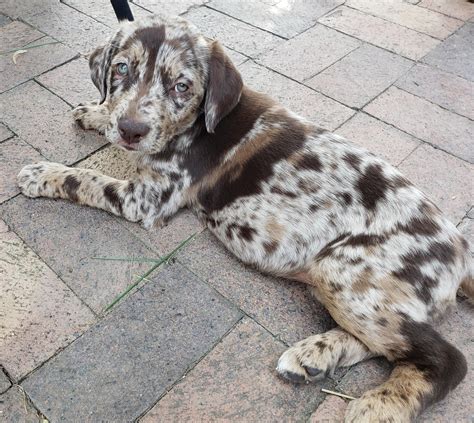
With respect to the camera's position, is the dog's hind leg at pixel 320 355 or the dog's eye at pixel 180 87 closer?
the dog's hind leg at pixel 320 355

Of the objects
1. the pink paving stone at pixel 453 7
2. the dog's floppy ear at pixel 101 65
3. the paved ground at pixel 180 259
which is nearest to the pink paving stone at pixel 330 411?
the paved ground at pixel 180 259

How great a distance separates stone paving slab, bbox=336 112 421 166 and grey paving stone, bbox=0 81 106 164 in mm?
2137

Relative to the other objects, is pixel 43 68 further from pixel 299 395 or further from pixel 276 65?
pixel 299 395

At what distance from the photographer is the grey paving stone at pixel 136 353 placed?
2.59 meters

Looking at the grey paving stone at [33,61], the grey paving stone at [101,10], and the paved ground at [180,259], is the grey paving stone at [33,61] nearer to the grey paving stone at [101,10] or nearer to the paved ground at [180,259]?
the paved ground at [180,259]

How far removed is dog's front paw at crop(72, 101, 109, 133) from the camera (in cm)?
408

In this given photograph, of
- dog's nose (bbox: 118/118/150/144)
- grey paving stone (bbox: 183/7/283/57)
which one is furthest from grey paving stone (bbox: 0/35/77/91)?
dog's nose (bbox: 118/118/150/144)

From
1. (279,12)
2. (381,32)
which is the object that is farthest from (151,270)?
(381,32)

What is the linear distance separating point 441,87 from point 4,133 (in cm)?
408

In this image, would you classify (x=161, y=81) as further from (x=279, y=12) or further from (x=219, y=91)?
(x=279, y=12)

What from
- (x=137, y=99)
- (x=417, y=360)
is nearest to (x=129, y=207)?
(x=137, y=99)

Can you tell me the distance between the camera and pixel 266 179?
3111 mm

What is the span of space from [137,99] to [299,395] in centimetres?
193

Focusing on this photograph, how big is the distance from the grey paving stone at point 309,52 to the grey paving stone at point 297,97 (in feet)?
0.54
